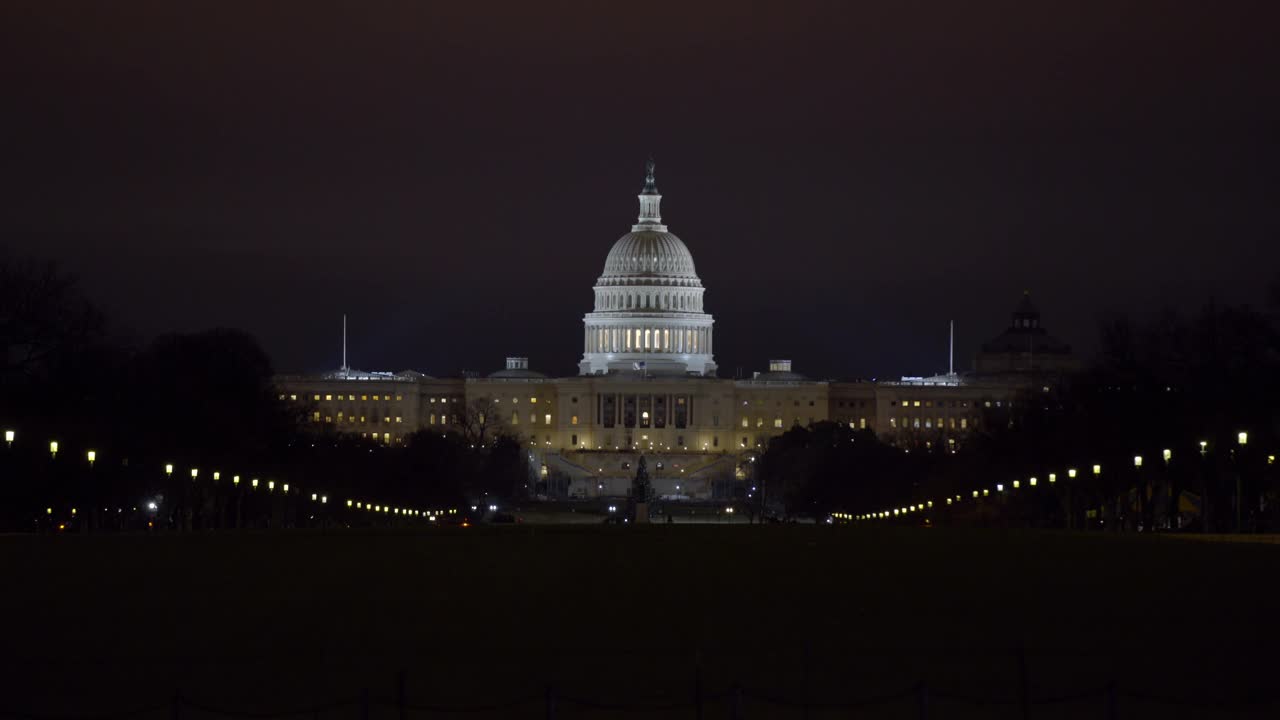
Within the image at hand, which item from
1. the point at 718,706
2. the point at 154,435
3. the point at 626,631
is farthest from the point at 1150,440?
the point at 718,706

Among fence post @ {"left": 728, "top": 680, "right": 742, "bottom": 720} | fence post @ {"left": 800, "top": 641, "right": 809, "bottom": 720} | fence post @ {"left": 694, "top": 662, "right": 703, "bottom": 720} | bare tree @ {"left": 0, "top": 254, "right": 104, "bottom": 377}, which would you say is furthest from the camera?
bare tree @ {"left": 0, "top": 254, "right": 104, "bottom": 377}

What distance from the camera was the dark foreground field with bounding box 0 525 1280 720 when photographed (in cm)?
2630

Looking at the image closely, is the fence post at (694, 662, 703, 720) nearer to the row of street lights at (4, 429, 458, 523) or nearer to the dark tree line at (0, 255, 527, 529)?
the row of street lights at (4, 429, 458, 523)

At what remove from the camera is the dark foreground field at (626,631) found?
2630 centimetres

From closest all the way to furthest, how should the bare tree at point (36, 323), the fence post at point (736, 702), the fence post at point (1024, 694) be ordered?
the fence post at point (736, 702) < the fence post at point (1024, 694) < the bare tree at point (36, 323)

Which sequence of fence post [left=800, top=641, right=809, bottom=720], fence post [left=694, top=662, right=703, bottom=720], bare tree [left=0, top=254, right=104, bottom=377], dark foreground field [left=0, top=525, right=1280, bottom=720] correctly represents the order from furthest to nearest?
bare tree [left=0, top=254, right=104, bottom=377]
dark foreground field [left=0, top=525, right=1280, bottom=720]
fence post [left=800, top=641, right=809, bottom=720]
fence post [left=694, top=662, right=703, bottom=720]

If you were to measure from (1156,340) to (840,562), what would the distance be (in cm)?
4037

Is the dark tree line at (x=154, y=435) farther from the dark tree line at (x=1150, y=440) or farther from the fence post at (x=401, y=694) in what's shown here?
the fence post at (x=401, y=694)

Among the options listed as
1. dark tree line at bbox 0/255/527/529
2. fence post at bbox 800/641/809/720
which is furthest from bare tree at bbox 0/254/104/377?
fence post at bbox 800/641/809/720

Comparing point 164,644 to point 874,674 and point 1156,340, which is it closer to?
point 874,674

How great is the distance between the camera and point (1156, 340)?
86.7 metres

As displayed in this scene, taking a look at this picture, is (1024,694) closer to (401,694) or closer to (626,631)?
(401,694)

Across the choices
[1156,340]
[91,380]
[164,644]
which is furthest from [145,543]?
[1156,340]

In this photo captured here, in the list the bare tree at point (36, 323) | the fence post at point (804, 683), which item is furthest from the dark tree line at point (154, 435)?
the fence post at point (804, 683)
